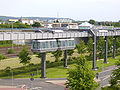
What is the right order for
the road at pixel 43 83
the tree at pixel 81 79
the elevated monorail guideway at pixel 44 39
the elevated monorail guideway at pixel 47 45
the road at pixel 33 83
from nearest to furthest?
the tree at pixel 81 79
the road at pixel 33 83
the road at pixel 43 83
the elevated monorail guideway at pixel 44 39
the elevated monorail guideway at pixel 47 45

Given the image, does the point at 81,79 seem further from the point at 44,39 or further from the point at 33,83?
the point at 44,39

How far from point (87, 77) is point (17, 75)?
86.2 feet

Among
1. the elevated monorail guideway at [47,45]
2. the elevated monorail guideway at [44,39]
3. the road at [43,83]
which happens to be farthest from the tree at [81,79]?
the elevated monorail guideway at [47,45]

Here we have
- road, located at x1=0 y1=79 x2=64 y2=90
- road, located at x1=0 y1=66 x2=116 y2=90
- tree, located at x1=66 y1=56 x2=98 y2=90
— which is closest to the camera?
tree, located at x1=66 y1=56 x2=98 y2=90

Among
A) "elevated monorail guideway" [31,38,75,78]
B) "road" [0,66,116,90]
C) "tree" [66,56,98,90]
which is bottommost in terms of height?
"road" [0,66,116,90]

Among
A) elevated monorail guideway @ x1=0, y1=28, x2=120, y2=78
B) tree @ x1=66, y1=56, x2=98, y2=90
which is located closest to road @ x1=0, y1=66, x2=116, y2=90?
elevated monorail guideway @ x1=0, y1=28, x2=120, y2=78

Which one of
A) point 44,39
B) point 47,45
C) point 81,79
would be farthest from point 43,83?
point 81,79

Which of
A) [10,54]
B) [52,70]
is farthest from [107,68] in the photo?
[10,54]

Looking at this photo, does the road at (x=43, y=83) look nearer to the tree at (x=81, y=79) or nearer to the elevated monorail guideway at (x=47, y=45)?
the elevated monorail guideway at (x=47, y=45)

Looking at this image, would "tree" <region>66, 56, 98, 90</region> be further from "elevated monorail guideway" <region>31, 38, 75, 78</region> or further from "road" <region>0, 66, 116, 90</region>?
"elevated monorail guideway" <region>31, 38, 75, 78</region>

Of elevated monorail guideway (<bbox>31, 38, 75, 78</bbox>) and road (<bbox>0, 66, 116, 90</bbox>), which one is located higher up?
elevated monorail guideway (<bbox>31, 38, 75, 78</bbox>)

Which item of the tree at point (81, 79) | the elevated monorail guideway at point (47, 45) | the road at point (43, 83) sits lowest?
the road at point (43, 83)

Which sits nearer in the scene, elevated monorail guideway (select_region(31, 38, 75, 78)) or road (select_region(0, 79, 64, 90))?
road (select_region(0, 79, 64, 90))

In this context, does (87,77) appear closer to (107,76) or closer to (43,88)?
(43,88)
